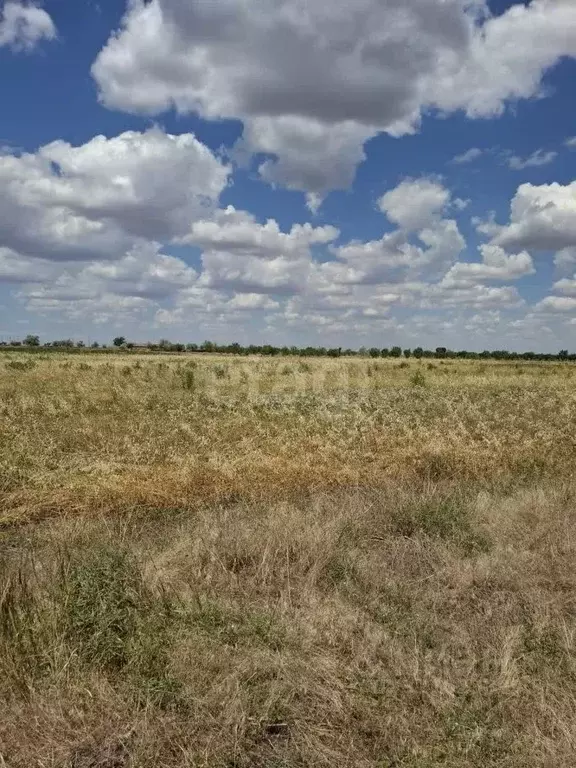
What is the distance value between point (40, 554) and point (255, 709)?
12.0 feet

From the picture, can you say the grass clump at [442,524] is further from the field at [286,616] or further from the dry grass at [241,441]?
the dry grass at [241,441]

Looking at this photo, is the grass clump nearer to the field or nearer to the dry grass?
the field

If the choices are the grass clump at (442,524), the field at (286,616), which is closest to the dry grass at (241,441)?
the field at (286,616)

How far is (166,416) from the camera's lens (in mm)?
19688

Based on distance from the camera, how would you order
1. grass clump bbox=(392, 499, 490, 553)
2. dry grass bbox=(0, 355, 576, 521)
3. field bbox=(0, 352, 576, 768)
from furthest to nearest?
dry grass bbox=(0, 355, 576, 521) → grass clump bbox=(392, 499, 490, 553) → field bbox=(0, 352, 576, 768)

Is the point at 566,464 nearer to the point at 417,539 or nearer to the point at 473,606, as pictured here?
the point at 417,539

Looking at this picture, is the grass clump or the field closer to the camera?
the field

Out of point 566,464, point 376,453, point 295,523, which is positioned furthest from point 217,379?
point 295,523

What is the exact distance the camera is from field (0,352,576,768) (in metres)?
3.82

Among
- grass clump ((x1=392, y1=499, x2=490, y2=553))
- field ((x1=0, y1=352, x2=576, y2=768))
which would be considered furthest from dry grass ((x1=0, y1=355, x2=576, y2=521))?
grass clump ((x1=392, y1=499, x2=490, y2=553))

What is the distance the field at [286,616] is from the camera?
3.82m

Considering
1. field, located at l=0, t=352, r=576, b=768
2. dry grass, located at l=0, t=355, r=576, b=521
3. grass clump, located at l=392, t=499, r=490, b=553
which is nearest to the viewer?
field, located at l=0, t=352, r=576, b=768

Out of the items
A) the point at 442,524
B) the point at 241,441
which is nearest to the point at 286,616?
the point at 442,524

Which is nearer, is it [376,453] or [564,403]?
[376,453]
